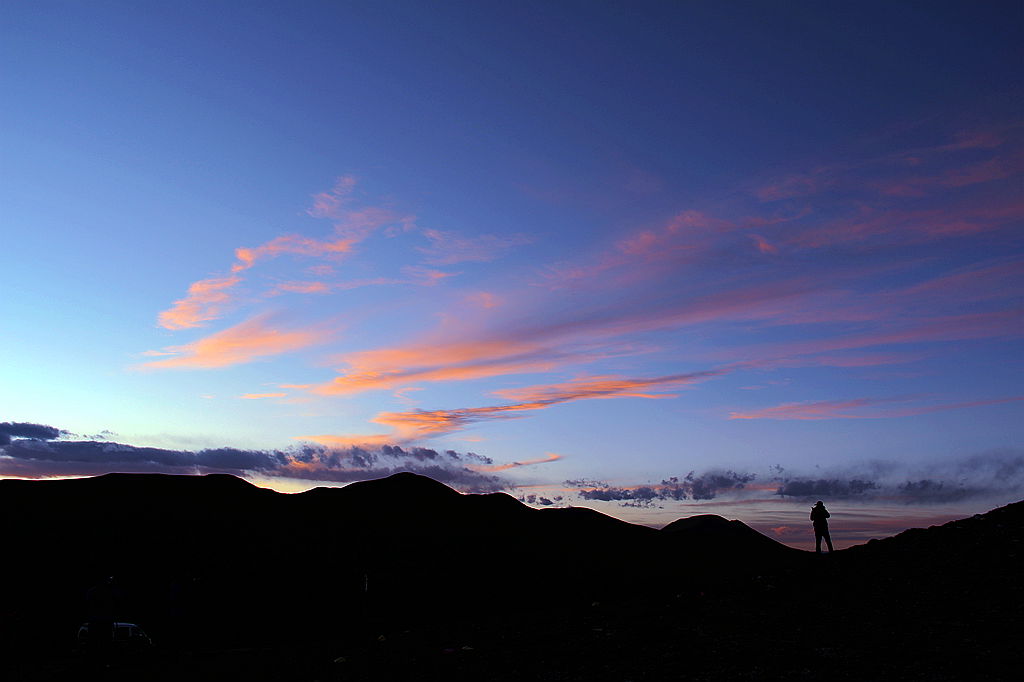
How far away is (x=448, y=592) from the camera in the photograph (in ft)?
250

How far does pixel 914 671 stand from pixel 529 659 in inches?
342

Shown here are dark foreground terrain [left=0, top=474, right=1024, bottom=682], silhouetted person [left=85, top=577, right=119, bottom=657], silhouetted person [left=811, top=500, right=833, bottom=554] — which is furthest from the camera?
silhouetted person [left=811, top=500, right=833, bottom=554]

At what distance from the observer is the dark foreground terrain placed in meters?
18.5

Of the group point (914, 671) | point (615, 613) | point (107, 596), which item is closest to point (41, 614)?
point (107, 596)

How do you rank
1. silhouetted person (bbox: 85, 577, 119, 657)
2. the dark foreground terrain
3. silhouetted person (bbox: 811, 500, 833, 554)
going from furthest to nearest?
silhouetted person (bbox: 811, 500, 833, 554)
silhouetted person (bbox: 85, 577, 119, 657)
the dark foreground terrain

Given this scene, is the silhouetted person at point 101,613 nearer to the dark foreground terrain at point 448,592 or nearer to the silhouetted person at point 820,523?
the dark foreground terrain at point 448,592

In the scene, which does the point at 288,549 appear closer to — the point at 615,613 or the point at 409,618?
the point at 409,618

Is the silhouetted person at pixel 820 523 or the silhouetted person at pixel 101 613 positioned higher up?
the silhouetted person at pixel 820 523

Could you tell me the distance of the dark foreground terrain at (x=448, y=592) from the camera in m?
18.5

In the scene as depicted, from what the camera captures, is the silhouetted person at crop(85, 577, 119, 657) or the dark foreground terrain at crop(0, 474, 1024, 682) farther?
the silhouetted person at crop(85, 577, 119, 657)

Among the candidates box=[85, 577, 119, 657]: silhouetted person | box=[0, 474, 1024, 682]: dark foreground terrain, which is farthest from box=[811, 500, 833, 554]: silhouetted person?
box=[85, 577, 119, 657]: silhouetted person

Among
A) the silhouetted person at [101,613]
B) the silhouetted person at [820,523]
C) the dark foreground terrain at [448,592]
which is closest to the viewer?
the dark foreground terrain at [448,592]

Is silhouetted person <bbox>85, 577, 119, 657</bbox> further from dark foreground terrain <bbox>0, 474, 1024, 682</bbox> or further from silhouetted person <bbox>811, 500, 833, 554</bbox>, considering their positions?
silhouetted person <bbox>811, 500, 833, 554</bbox>

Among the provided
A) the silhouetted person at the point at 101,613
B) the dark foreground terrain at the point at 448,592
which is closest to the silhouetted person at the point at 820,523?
the dark foreground terrain at the point at 448,592
